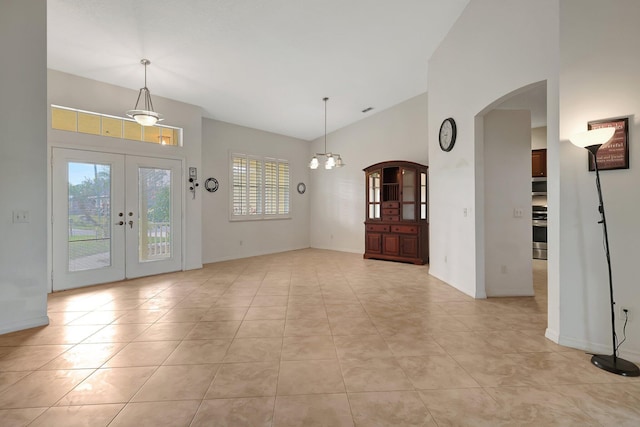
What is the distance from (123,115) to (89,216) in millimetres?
1651

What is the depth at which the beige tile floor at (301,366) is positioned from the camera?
5.57ft

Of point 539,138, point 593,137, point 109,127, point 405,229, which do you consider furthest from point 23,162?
point 539,138

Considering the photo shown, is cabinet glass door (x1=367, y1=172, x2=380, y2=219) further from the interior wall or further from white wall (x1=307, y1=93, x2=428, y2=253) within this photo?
the interior wall

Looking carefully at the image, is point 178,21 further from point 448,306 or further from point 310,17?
point 448,306

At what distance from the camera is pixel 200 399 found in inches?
71.9

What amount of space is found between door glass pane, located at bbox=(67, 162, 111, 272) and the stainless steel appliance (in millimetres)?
8200

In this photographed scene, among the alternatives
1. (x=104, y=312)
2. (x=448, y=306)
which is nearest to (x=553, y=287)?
(x=448, y=306)

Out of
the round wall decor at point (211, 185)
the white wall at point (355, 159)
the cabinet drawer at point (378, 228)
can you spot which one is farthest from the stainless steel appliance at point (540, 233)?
the round wall decor at point (211, 185)

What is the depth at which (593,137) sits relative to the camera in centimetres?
216

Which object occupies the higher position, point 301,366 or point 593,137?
point 593,137

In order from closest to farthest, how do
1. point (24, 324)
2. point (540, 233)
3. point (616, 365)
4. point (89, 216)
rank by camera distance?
point (616, 365) < point (24, 324) < point (89, 216) < point (540, 233)

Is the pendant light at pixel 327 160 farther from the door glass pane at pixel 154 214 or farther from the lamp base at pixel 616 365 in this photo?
the lamp base at pixel 616 365

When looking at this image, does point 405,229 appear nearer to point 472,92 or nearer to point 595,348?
point 472,92

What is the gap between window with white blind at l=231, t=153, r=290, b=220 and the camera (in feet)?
22.4
